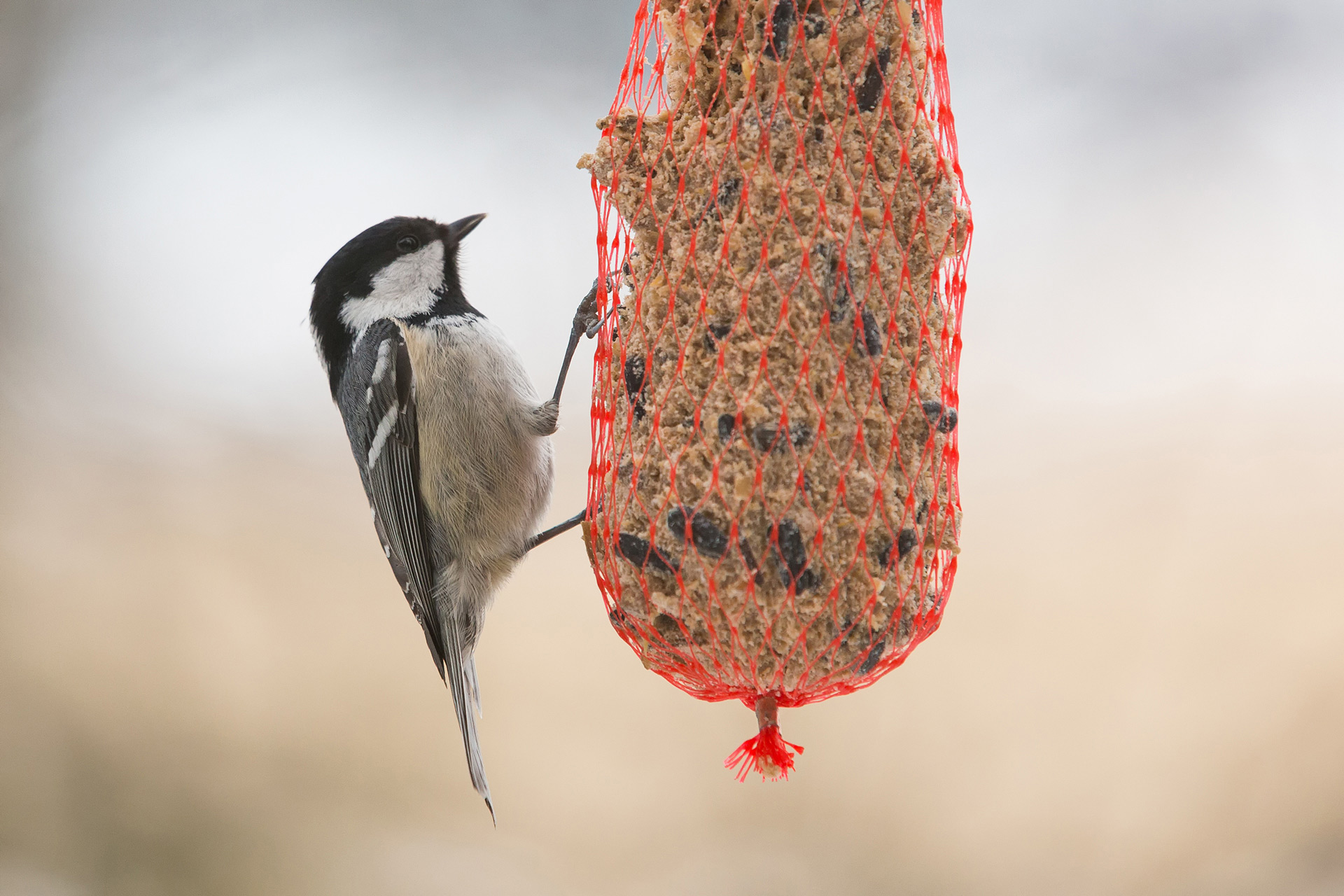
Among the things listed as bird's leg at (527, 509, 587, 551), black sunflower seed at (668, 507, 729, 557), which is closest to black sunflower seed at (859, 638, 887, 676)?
black sunflower seed at (668, 507, 729, 557)

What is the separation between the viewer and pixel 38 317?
2826 millimetres

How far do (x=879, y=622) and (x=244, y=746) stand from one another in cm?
217

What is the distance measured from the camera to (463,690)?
6.38ft

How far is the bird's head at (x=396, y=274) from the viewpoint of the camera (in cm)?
201

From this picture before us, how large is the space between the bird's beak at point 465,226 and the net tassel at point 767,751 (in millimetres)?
1087

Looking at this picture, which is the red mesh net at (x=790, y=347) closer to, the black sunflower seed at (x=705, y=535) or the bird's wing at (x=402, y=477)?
the black sunflower seed at (x=705, y=535)

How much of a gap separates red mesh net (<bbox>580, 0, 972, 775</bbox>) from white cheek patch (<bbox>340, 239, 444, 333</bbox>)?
0.73 m

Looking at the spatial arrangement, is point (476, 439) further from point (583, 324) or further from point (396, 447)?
point (583, 324)

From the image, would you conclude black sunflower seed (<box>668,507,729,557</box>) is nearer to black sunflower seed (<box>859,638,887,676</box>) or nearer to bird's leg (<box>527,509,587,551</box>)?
black sunflower seed (<box>859,638,887,676</box>)

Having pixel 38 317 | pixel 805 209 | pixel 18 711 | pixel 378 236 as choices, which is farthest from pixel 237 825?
pixel 805 209

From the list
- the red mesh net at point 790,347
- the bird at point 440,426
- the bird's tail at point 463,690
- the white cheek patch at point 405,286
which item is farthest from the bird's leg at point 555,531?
the white cheek patch at point 405,286

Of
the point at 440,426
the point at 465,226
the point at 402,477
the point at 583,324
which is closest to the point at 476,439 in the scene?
the point at 440,426

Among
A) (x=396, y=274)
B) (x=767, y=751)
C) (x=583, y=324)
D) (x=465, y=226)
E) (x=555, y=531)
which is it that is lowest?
(x=767, y=751)

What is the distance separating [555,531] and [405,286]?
0.58 metres
